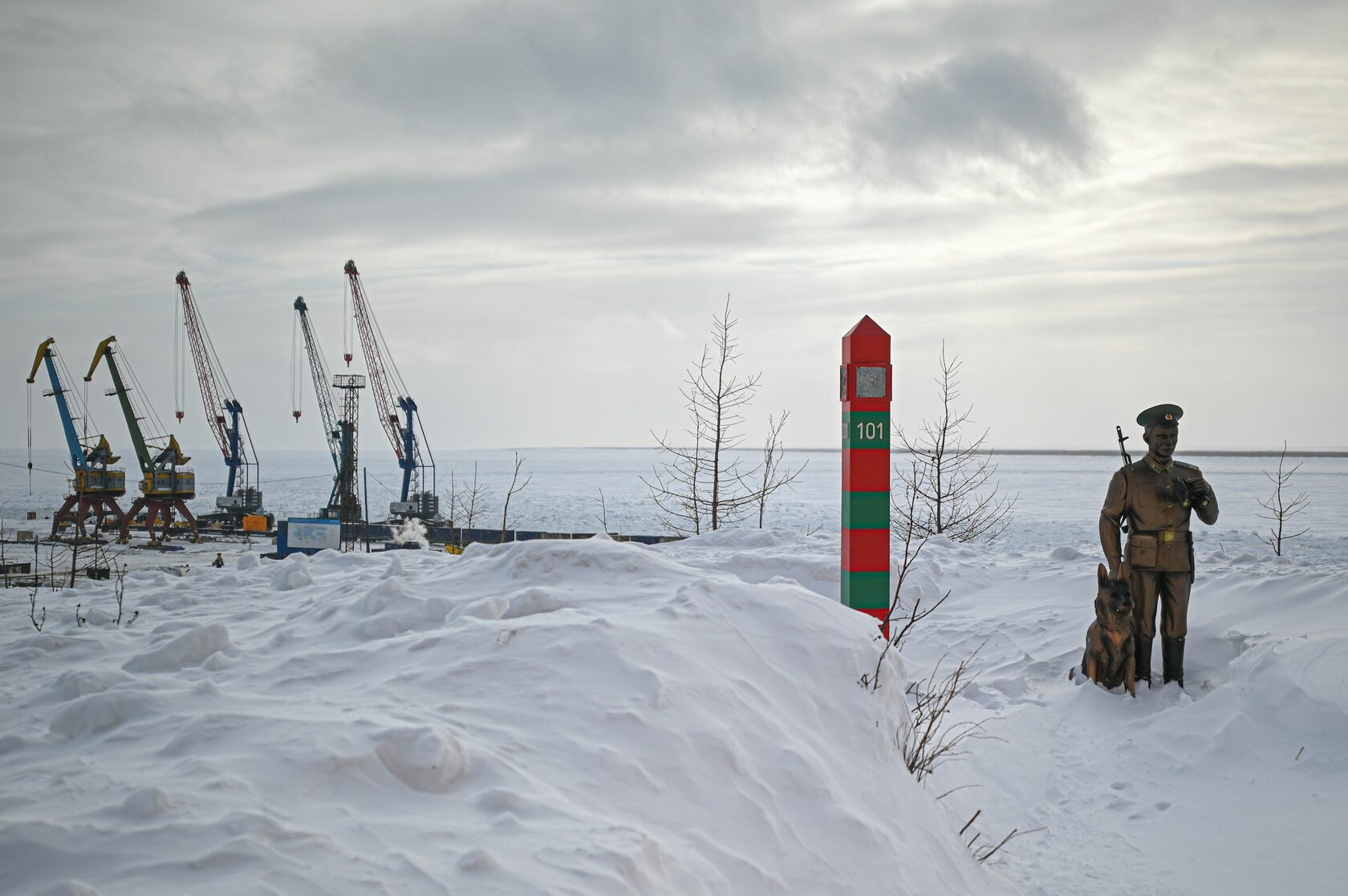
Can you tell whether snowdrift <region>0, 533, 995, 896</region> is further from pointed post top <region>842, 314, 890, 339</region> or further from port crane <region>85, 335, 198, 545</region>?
port crane <region>85, 335, 198, 545</region>

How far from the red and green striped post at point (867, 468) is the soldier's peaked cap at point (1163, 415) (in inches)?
80.8

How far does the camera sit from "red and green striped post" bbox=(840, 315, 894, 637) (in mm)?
5777

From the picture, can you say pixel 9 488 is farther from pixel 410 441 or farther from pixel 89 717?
pixel 89 717

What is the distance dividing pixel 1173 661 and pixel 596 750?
5.14m

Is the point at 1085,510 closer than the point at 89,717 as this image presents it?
No

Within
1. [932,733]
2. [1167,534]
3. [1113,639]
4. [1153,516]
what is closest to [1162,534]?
[1167,534]

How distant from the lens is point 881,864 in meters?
3.15

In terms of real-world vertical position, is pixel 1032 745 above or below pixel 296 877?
below

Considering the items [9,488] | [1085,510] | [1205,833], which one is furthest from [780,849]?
[9,488]

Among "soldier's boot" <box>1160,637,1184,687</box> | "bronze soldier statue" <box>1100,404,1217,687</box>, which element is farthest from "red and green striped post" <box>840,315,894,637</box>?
"soldier's boot" <box>1160,637,1184,687</box>

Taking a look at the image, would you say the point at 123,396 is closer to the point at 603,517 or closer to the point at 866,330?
the point at 603,517

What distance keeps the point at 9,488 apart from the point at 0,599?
13354cm

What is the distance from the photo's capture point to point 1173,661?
254 inches

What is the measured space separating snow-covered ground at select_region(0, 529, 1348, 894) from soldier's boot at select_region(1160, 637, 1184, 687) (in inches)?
5.4
